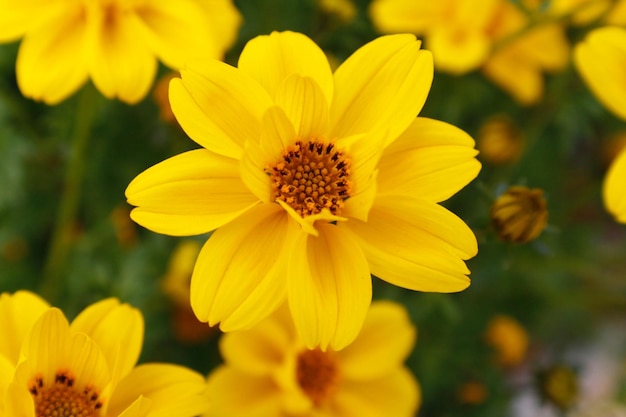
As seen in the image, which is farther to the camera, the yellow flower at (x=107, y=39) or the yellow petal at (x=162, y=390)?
the yellow flower at (x=107, y=39)

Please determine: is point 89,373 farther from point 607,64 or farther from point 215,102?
point 607,64

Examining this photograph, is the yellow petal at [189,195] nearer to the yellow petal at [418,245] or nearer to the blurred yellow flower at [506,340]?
the yellow petal at [418,245]

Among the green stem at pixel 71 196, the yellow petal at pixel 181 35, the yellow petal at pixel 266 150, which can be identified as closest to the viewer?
the yellow petal at pixel 266 150

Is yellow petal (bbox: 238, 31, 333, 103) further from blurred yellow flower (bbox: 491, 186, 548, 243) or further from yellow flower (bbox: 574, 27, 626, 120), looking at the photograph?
yellow flower (bbox: 574, 27, 626, 120)

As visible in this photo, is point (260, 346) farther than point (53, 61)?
Yes

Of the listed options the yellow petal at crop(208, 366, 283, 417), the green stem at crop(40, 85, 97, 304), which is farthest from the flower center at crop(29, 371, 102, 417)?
the green stem at crop(40, 85, 97, 304)

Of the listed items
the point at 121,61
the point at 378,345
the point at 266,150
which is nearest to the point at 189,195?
the point at 266,150

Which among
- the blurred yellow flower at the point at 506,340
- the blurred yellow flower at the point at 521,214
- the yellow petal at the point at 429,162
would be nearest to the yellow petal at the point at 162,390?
the yellow petal at the point at 429,162
